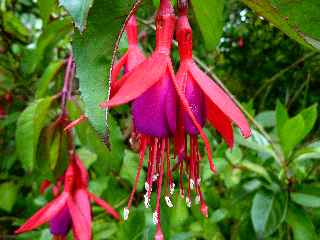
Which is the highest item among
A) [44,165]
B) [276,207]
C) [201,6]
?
[201,6]

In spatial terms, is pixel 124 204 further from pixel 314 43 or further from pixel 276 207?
pixel 314 43

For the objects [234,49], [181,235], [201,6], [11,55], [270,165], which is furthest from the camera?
[234,49]

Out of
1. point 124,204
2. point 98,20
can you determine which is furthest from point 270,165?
point 98,20

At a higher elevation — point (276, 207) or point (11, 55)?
point (11, 55)

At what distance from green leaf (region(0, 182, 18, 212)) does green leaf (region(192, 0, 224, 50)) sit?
32.5 inches

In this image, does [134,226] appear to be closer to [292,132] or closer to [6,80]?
[292,132]

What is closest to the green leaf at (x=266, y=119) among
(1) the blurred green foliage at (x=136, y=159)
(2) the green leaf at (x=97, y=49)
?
(1) the blurred green foliage at (x=136, y=159)

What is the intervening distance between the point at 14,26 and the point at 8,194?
0.45m

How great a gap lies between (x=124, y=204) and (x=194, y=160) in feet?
1.89

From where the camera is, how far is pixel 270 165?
95cm

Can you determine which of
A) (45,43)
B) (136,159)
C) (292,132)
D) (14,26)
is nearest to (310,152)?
(292,132)

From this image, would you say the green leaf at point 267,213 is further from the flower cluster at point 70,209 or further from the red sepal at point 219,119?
the red sepal at point 219,119

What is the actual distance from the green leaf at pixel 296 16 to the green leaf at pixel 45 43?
2.12 ft

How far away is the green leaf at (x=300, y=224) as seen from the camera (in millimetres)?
755
